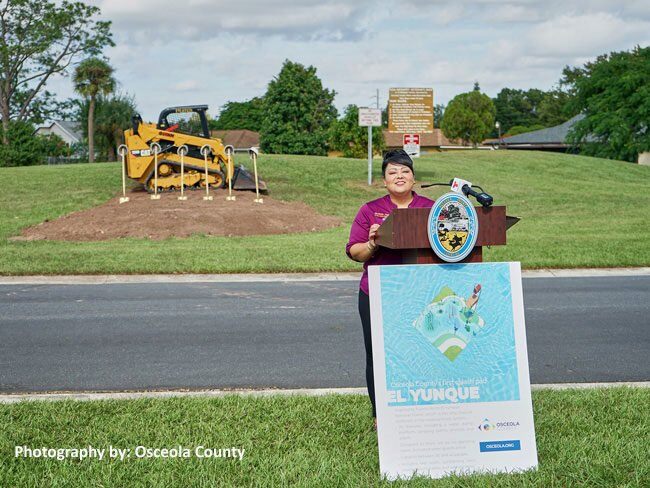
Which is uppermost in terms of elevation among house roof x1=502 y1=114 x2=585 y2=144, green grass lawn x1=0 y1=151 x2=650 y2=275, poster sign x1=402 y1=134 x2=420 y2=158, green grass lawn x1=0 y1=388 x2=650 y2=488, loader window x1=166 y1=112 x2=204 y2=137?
house roof x1=502 y1=114 x2=585 y2=144

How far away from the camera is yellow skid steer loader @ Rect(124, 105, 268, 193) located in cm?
2206

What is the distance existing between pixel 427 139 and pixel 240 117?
123 feet

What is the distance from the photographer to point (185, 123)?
22859mm

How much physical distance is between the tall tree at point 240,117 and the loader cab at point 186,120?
8876 centimetres

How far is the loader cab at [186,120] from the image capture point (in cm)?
2242

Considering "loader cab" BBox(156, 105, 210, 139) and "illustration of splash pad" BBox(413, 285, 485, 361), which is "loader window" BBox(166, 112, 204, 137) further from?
"illustration of splash pad" BBox(413, 285, 485, 361)

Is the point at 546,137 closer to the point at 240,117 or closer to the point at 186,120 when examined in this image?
the point at 240,117

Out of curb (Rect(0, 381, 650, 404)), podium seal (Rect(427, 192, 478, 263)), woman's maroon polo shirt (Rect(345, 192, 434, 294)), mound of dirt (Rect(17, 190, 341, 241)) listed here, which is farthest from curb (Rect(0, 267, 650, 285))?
podium seal (Rect(427, 192, 478, 263))

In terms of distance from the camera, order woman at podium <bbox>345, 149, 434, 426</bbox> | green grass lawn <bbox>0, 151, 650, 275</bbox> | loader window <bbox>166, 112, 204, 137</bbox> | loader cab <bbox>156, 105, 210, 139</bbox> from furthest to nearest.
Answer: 1. loader window <bbox>166, 112, 204, 137</bbox>
2. loader cab <bbox>156, 105, 210, 139</bbox>
3. green grass lawn <bbox>0, 151, 650, 275</bbox>
4. woman at podium <bbox>345, 149, 434, 426</bbox>

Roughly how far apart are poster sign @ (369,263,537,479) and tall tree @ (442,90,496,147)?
8294 cm

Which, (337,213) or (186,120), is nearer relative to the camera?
(186,120)

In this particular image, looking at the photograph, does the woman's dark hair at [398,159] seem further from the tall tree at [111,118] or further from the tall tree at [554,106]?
the tall tree at [554,106]

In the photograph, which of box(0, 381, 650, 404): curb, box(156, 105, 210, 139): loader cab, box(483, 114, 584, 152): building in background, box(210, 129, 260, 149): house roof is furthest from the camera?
box(210, 129, 260, 149): house roof

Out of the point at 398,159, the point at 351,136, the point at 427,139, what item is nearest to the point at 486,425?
the point at 398,159
